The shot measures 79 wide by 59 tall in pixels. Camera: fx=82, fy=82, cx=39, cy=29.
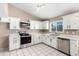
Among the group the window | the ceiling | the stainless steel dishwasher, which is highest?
the ceiling

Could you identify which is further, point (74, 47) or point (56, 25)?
point (56, 25)

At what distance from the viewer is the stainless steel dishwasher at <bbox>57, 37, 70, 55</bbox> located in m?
3.18

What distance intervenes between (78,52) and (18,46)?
282 centimetres

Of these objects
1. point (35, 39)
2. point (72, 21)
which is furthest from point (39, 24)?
point (72, 21)

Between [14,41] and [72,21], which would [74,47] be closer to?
[72,21]

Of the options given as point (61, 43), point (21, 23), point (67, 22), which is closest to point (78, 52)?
point (61, 43)

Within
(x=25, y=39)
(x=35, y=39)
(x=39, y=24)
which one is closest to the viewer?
(x=25, y=39)

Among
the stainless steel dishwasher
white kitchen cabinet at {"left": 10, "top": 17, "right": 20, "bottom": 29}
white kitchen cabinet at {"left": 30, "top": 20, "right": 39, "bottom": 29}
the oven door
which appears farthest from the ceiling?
the oven door

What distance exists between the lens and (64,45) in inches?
133

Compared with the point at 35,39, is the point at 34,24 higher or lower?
higher

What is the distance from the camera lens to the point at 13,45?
399 cm

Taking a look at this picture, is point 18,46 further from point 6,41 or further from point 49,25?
point 49,25

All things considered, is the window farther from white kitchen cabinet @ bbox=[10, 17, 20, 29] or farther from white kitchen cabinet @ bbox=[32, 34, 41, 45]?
white kitchen cabinet @ bbox=[10, 17, 20, 29]

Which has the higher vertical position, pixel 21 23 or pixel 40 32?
pixel 21 23
